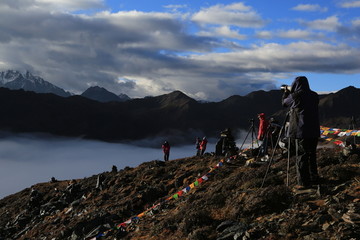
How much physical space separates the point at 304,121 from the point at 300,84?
3.28 feet

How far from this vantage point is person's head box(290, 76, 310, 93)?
9.40 meters

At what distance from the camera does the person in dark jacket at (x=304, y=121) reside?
9.24 m

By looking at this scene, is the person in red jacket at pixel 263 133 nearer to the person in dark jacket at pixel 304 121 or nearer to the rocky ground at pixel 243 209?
the rocky ground at pixel 243 209

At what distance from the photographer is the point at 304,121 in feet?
30.4

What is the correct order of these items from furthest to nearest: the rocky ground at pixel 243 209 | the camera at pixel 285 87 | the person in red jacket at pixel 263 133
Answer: the person in red jacket at pixel 263 133 → the camera at pixel 285 87 → the rocky ground at pixel 243 209

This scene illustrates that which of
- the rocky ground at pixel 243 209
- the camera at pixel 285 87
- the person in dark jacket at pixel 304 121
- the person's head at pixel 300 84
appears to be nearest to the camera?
the rocky ground at pixel 243 209

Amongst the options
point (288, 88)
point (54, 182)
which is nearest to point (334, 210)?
point (288, 88)

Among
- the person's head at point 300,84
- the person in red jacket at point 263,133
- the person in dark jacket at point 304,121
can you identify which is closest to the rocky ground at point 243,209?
the person in dark jacket at point 304,121

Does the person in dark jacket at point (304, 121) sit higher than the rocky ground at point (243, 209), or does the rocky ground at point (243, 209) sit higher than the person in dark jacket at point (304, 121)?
the person in dark jacket at point (304, 121)

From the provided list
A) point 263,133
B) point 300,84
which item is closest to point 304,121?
point 300,84

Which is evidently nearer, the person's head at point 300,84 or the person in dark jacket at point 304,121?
the person in dark jacket at point 304,121

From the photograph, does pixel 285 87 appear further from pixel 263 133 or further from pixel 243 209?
pixel 263 133

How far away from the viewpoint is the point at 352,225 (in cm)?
700

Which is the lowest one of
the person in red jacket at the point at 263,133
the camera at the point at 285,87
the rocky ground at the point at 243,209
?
the rocky ground at the point at 243,209
